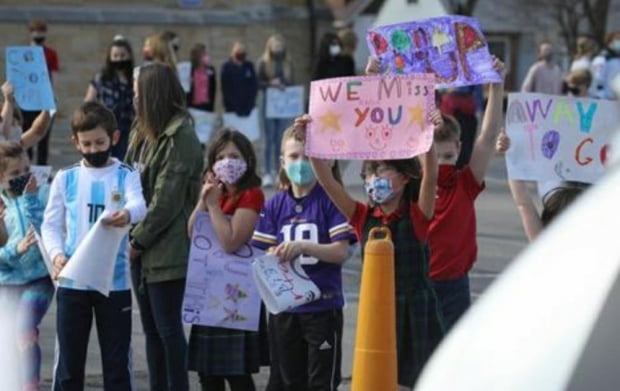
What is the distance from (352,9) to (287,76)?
1472 centimetres

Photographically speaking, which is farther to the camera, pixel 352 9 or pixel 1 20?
pixel 352 9

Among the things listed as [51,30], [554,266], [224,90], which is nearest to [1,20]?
[51,30]

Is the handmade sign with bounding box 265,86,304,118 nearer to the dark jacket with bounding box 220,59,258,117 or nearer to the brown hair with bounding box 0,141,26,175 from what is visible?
the dark jacket with bounding box 220,59,258,117

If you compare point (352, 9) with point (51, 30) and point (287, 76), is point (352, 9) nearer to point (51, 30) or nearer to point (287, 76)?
point (51, 30)

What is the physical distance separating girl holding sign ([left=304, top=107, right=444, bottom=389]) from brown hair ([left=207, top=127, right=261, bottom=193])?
0.51m

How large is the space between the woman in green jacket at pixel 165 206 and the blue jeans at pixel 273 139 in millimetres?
11788

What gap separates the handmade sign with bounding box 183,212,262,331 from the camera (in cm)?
727

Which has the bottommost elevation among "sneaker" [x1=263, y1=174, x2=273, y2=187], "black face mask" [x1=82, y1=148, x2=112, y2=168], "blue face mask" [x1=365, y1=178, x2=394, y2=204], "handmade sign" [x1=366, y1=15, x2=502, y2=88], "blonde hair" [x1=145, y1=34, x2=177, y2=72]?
"sneaker" [x1=263, y1=174, x2=273, y2=187]

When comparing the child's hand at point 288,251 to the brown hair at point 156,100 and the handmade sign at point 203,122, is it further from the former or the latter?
the handmade sign at point 203,122

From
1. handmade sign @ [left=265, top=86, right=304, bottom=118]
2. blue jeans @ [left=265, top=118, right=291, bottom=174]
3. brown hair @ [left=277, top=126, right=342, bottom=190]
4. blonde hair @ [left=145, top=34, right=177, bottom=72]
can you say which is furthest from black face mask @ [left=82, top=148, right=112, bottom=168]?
handmade sign @ [left=265, top=86, right=304, bottom=118]

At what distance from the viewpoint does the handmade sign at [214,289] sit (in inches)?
286

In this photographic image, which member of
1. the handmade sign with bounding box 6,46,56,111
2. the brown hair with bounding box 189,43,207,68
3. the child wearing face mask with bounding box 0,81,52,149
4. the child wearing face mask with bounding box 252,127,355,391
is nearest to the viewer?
the child wearing face mask with bounding box 252,127,355,391

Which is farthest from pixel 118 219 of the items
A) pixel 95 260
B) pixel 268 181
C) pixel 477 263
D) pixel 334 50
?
pixel 334 50

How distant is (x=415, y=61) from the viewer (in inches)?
287
